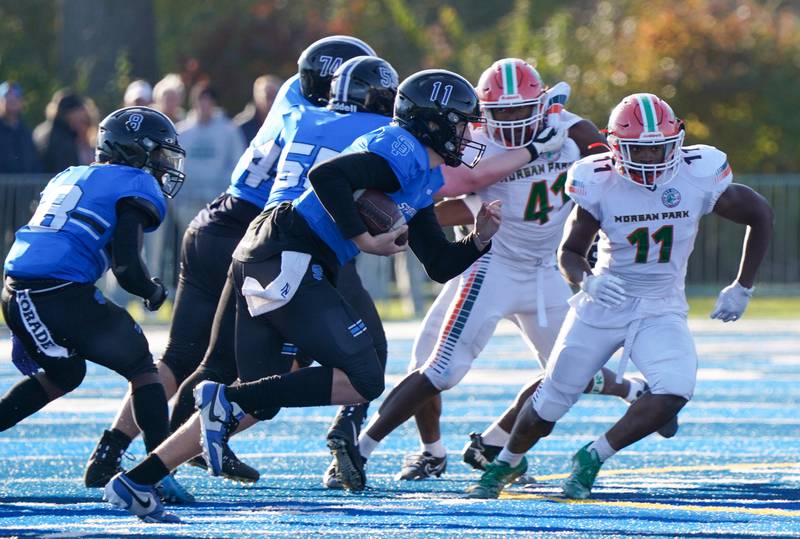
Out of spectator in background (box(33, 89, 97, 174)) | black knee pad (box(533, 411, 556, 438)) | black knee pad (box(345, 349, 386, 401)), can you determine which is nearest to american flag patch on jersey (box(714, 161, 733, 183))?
black knee pad (box(533, 411, 556, 438))

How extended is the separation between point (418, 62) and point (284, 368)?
18.2m

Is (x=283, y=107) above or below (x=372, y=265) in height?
above

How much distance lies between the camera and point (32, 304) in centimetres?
646

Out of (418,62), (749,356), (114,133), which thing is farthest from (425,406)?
(418,62)

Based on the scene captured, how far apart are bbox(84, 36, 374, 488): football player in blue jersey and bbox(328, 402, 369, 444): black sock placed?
1.49 feet

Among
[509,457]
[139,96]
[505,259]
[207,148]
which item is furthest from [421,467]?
[207,148]

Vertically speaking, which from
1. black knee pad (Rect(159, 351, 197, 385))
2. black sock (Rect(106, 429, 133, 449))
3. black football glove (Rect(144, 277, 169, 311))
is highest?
black football glove (Rect(144, 277, 169, 311))

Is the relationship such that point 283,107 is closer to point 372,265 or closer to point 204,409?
point 204,409

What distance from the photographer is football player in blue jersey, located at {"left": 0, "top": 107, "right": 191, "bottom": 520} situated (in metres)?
6.40

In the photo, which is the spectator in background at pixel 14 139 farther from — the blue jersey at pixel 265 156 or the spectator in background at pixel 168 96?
the blue jersey at pixel 265 156

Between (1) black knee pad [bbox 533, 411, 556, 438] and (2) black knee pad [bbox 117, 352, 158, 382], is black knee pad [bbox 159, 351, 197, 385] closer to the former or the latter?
(2) black knee pad [bbox 117, 352, 158, 382]

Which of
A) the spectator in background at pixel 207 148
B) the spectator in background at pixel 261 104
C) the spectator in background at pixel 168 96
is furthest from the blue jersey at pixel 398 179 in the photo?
the spectator in background at pixel 207 148

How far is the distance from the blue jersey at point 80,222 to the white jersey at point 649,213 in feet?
5.66

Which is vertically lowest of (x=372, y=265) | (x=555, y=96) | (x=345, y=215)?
(x=372, y=265)
